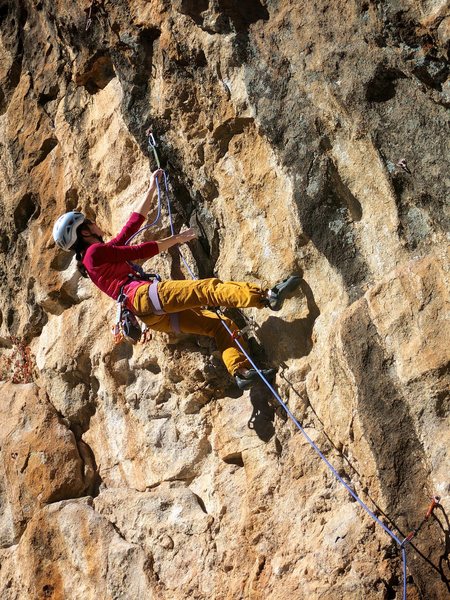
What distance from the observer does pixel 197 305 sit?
5.62 m

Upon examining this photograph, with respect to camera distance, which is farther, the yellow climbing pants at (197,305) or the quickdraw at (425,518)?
the yellow climbing pants at (197,305)

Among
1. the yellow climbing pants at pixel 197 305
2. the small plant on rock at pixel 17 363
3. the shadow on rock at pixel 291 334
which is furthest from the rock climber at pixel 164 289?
the small plant on rock at pixel 17 363

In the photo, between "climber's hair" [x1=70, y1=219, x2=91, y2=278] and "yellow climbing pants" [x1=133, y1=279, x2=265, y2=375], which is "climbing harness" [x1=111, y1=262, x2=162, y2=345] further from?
"climber's hair" [x1=70, y1=219, x2=91, y2=278]

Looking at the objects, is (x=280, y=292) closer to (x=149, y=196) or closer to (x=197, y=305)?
(x=197, y=305)

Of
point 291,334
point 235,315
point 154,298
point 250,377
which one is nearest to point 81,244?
point 154,298

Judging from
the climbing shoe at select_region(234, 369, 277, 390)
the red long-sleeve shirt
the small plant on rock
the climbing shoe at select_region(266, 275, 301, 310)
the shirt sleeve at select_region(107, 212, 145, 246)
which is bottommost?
the small plant on rock

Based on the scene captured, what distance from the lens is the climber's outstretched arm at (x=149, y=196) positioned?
20.1 ft

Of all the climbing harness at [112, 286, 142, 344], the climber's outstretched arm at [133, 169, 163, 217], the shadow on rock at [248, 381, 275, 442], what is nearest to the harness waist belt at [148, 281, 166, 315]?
the climbing harness at [112, 286, 142, 344]

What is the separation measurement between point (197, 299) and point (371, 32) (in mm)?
2228

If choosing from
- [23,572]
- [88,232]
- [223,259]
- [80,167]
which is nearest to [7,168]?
[80,167]

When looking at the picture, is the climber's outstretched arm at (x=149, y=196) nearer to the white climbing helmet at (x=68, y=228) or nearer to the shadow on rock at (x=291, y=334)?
the white climbing helmet at (x=68, y=228)

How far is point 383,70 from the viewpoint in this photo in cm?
483

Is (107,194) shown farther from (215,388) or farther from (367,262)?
(367,262)

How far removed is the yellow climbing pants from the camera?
5430 millimetres
